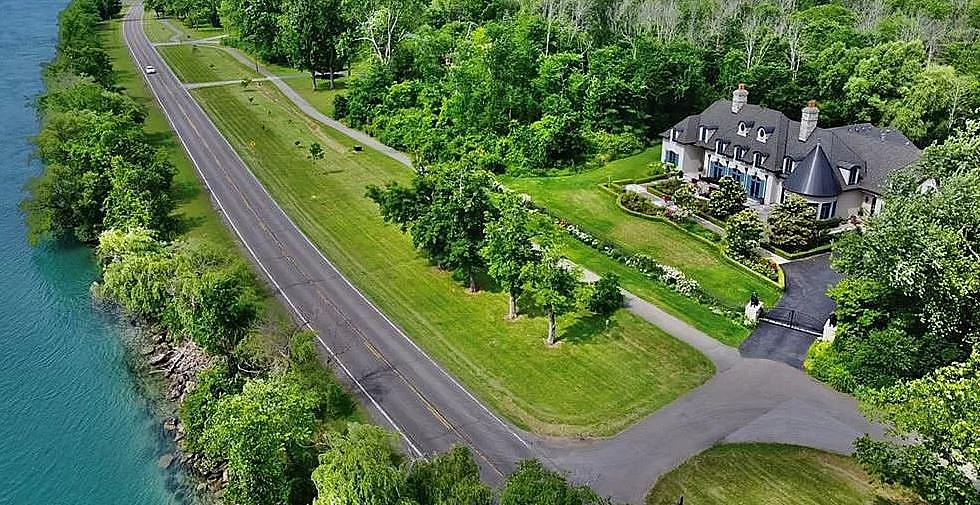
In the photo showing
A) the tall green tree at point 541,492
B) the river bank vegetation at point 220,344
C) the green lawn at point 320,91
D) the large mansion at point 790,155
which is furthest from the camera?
the green lawn at point 320,91

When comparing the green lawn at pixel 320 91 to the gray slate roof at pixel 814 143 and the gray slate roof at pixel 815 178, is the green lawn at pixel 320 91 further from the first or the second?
the gray slate roof at pixel 815 178

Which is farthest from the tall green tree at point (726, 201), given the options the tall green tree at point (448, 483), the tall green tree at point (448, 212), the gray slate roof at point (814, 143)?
the tall green tree at point (448, 483)

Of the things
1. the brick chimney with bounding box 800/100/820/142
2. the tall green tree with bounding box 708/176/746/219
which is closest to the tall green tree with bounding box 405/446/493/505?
the tall green tree with bounding box 708/176/746/219

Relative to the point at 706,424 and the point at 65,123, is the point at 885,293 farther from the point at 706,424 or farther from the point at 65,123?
the point at 65,123

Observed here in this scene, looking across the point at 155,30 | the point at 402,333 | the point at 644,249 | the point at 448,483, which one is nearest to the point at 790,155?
the point at 644,249

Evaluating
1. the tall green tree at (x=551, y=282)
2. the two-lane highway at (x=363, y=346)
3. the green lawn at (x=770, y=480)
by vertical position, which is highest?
the tall green tree at (x=551, y=282)

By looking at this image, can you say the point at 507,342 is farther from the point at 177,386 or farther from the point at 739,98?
the point at 739,98
